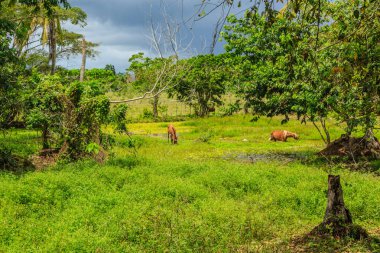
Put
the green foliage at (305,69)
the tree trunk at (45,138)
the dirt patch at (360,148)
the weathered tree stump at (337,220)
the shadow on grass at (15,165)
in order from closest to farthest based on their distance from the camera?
the green foliage at (305,69) < the weathered tree stump at (337,220) < the shadow on grass at (15,165) < the tree trunk at (45,138) < the dirt patch at (360,148)

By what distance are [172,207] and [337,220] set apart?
409 cm

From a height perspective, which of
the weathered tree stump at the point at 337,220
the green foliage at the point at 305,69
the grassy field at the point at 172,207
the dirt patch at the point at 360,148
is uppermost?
the green foliage at the point at 305,69

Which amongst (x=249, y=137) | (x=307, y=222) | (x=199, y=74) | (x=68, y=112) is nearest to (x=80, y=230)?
(x=307, y=222)

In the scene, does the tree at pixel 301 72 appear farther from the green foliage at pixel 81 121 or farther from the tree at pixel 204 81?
the tree at pixel 204 81

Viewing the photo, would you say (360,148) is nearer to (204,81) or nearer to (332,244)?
(332,244)

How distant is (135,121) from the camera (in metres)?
51.5

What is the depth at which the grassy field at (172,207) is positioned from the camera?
7.88 metres

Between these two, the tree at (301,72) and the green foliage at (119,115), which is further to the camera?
the green foliage at (119,115)

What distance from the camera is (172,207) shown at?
10.4 metres

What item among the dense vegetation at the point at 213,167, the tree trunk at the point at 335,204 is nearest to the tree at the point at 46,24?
the dense vegetation at the point at 213,167

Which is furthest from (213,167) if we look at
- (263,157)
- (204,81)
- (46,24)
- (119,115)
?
(204,81)

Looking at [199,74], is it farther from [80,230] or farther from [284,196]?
[80,230]

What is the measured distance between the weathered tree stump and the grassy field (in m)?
0.23

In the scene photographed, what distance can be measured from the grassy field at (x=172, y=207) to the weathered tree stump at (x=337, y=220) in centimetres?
23
